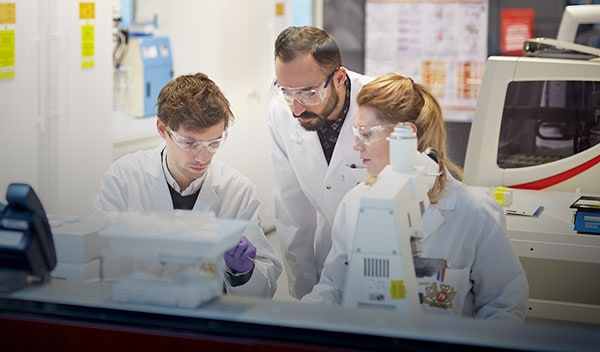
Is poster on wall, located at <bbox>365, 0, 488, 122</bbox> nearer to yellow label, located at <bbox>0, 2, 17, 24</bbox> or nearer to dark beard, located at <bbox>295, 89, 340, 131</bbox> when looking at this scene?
yellow label, located at <bbox>0, 2, 17, 24</bbox>

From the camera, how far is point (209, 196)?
7.93ft

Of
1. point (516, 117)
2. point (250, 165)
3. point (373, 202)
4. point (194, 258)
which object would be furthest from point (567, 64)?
point (194, 258)

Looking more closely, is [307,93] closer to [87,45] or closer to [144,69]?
[87,45]

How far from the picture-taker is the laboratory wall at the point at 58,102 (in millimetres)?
3342

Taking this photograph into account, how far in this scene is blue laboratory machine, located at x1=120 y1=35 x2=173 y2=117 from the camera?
12.4 ft

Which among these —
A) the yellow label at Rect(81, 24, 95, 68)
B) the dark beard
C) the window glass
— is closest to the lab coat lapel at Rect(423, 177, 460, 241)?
the dark beard

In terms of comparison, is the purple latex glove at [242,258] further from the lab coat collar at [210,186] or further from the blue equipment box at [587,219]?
the blue equipment box at [587,219]

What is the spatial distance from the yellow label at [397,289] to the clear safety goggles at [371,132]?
0.52 meters

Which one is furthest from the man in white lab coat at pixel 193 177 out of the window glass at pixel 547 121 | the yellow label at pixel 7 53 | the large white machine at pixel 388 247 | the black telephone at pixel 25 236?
the window glass at pixel 547 121

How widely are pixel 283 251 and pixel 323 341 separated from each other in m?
1.22

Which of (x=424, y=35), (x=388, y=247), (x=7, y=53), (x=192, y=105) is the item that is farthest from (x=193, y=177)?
(x=424, y=35)

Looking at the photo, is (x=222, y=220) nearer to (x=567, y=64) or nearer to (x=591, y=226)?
(x=591, y=226)

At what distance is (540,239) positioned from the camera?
104 inches

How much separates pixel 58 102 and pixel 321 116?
140 centimetres
